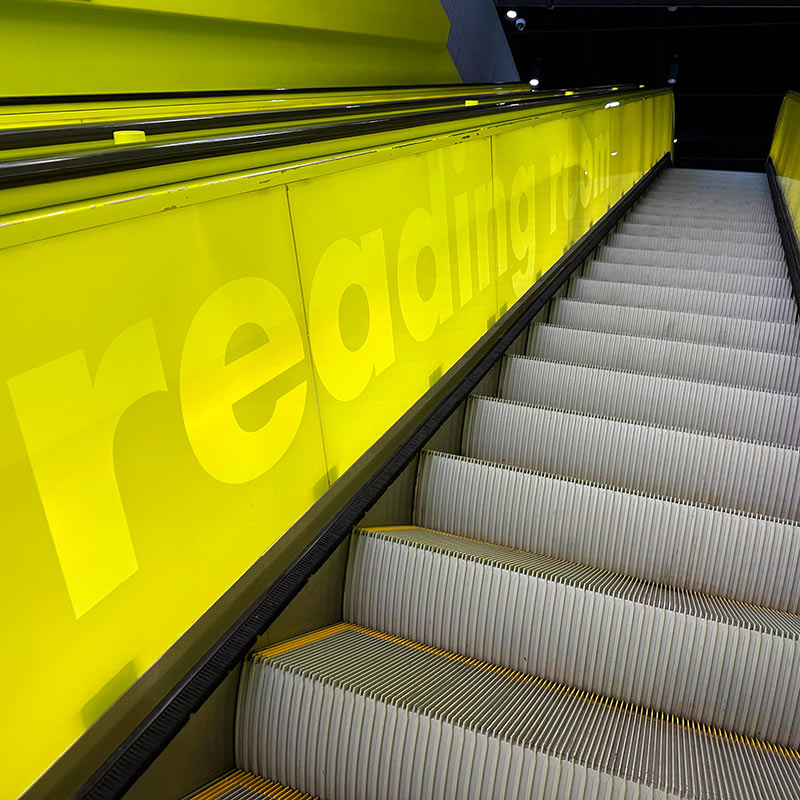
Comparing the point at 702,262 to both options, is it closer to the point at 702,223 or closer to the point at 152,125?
the point at 702,223

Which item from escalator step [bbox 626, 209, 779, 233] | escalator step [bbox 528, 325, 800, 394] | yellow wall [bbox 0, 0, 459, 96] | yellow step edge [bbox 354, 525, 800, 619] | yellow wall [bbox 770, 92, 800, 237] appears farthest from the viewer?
escalator step [bbox 626, 209, 779, 233]

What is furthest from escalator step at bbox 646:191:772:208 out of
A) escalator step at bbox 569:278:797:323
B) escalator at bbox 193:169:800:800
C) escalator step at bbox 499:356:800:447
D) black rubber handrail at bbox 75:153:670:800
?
black rubber handrail at bbox 75:153:670:800

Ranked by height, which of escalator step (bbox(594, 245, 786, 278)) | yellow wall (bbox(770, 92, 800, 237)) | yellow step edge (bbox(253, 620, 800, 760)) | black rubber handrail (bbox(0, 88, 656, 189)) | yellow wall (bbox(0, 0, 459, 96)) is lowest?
yellow step edge (bbox(253, 620, 800, 760))

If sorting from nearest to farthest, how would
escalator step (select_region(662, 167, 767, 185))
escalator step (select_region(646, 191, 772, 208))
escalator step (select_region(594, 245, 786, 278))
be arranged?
escalator step (select_region(594, 245, 786, 278))
escalator step (select_region(646, 191, 772, 208))
escalator step (select_region(662, 167, 767, 185))

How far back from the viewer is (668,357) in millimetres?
3918

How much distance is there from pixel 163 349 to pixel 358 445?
1.03 m

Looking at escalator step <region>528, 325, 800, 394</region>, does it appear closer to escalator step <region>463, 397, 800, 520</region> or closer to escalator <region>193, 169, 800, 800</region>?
escalator <region>193, 169, 800, 800</region>

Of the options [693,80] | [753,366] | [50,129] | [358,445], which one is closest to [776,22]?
[693,80]

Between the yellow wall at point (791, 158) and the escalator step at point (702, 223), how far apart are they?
31cm

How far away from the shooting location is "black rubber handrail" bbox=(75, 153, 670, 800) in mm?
1496

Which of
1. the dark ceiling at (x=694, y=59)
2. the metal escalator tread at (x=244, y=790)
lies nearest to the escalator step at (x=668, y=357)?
the metal escalator tread at (x=244, y=790)

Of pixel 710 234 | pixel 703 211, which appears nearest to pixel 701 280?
pixel 710 234

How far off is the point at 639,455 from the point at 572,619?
3.50 ft

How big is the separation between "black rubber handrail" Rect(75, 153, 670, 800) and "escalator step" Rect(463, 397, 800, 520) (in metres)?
0.23
